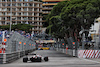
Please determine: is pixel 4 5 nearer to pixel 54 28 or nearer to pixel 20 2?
pixel 20 2

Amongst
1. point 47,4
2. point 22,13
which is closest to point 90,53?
point 22,13

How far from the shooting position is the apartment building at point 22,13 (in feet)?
418

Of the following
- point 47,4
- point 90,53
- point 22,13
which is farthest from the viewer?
point 47,4

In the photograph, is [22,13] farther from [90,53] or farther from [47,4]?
[90,53]

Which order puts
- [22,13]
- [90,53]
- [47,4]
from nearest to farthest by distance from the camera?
1. [90,53]
2. [22,13]
3. [47,4]

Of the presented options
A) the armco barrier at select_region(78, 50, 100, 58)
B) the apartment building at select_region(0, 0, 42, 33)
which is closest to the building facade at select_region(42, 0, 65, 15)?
the apartment building at select_region(0, 0, 42, 33)

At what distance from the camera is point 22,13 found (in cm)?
12812

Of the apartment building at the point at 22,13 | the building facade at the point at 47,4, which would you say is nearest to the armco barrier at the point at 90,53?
the apartment building at the point at 22,13

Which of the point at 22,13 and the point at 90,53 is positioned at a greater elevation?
→ the point at 22,13

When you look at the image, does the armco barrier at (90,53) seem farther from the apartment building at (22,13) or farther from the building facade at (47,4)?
the building facade at (47,4)

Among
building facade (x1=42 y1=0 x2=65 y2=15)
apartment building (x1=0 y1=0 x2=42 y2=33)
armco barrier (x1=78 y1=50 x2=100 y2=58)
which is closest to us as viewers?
armco barrier (x1=78 y1=50 x2=100 y2=58)

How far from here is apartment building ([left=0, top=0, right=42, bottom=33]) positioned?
127331 millimetres

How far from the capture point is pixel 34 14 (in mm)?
130125

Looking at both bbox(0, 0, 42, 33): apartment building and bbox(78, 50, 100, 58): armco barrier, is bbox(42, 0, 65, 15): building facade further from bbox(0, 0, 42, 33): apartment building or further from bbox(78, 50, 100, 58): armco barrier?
bbox(78, 50, 100, 58): armco barrier
